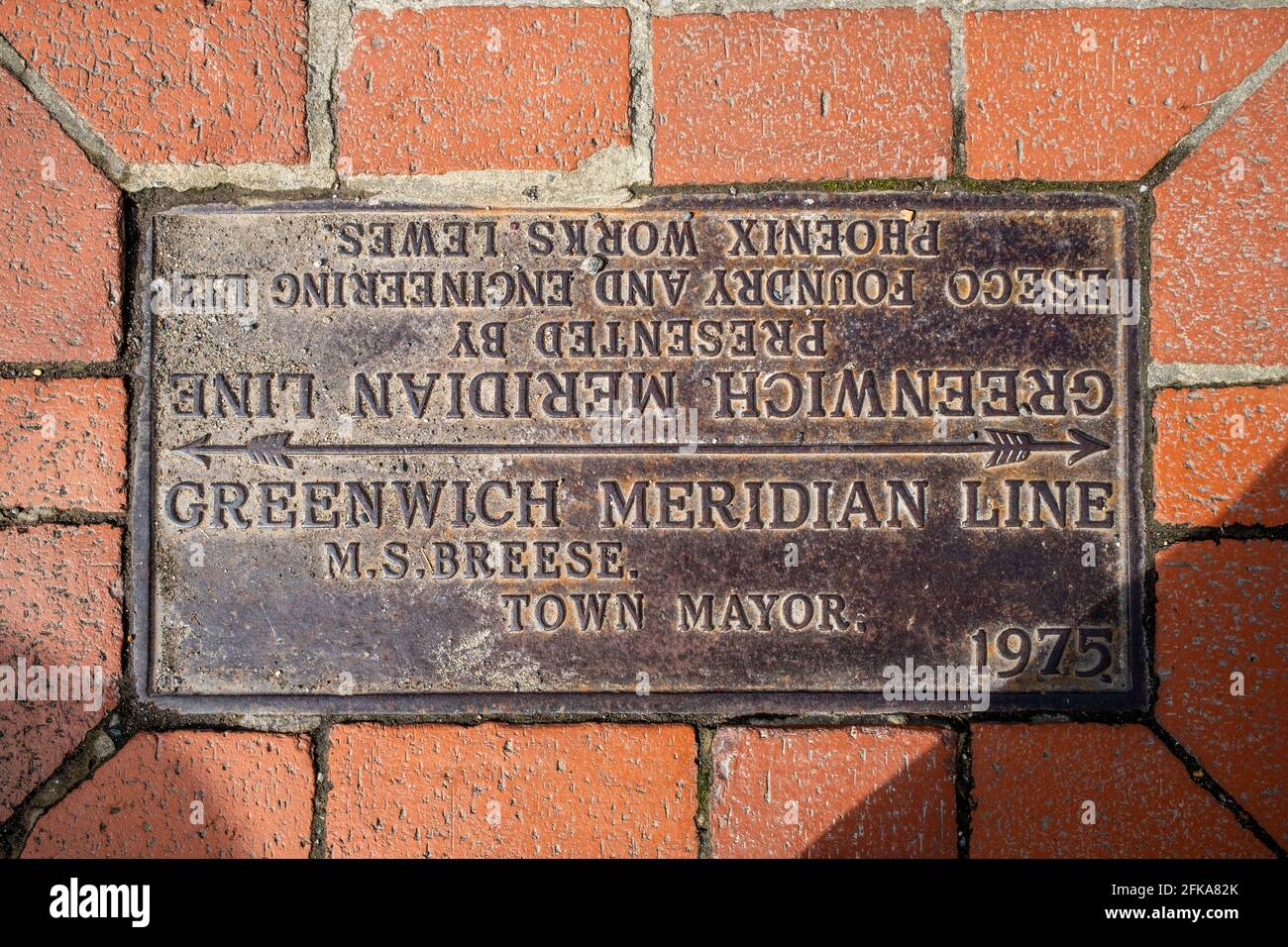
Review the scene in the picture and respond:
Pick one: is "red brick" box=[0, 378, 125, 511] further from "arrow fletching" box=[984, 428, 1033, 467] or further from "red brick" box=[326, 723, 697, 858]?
"arrow fletching" box=[984, 428, 1033, 467]

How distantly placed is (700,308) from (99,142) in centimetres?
118

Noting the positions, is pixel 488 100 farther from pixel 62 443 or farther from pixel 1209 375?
pixel 1209 375

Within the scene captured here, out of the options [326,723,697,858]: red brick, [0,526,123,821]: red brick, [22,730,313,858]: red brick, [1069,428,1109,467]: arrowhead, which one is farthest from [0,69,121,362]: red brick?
[1069,428,1109,467]: arrowhead

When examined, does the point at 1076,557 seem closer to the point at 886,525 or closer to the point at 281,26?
the point at 886,525

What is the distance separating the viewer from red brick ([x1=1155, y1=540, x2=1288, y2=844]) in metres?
1.77

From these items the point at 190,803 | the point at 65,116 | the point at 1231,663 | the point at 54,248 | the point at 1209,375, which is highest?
the point at 65,116

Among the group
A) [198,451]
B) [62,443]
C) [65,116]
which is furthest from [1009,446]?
[65,116]

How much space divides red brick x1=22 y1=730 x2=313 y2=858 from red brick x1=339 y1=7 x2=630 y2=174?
43.9 inches

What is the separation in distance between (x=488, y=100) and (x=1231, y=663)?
1734mm

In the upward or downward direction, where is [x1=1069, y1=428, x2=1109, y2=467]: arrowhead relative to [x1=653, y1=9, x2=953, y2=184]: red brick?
downward

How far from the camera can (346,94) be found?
5.94 feet

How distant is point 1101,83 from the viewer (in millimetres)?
1798

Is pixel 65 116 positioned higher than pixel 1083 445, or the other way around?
pixel 65 116

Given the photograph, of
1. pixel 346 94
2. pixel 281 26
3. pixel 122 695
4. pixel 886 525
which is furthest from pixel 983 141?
pixel 122 695
